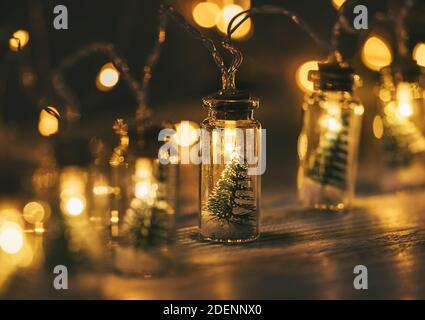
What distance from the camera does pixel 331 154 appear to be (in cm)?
170

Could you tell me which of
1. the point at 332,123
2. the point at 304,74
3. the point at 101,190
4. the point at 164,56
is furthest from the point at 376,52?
the point at 101,190

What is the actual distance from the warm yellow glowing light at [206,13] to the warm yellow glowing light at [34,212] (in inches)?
78.1

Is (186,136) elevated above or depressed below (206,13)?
below

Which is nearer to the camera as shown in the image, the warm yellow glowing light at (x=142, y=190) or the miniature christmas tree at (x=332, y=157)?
the warm yellow glowing light at (x=142, y=190)

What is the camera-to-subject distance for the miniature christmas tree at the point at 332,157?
169cm

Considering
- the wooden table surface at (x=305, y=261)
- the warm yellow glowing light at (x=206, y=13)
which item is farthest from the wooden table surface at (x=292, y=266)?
the warm yellow glowing light at (x=206, y=13)

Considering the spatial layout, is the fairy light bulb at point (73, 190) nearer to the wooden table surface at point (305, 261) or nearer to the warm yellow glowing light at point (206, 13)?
the wooden table surface at point (305, 261)

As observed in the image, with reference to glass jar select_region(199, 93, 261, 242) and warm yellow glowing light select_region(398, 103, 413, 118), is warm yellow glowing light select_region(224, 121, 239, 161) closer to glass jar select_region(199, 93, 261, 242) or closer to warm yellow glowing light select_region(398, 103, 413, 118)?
glass jar select_region(199, 93, 261, 242)

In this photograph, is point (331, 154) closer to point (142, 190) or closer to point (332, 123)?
point (332, 123)

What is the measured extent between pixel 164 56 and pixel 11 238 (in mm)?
2333

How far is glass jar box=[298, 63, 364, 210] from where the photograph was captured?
5.53ft

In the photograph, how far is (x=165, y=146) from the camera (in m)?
1.45

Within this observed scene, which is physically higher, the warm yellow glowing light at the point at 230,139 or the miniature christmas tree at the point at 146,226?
the warm yellow glowing light at the point at 230,139

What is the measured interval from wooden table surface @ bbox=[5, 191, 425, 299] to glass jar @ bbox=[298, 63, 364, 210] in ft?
0.17
